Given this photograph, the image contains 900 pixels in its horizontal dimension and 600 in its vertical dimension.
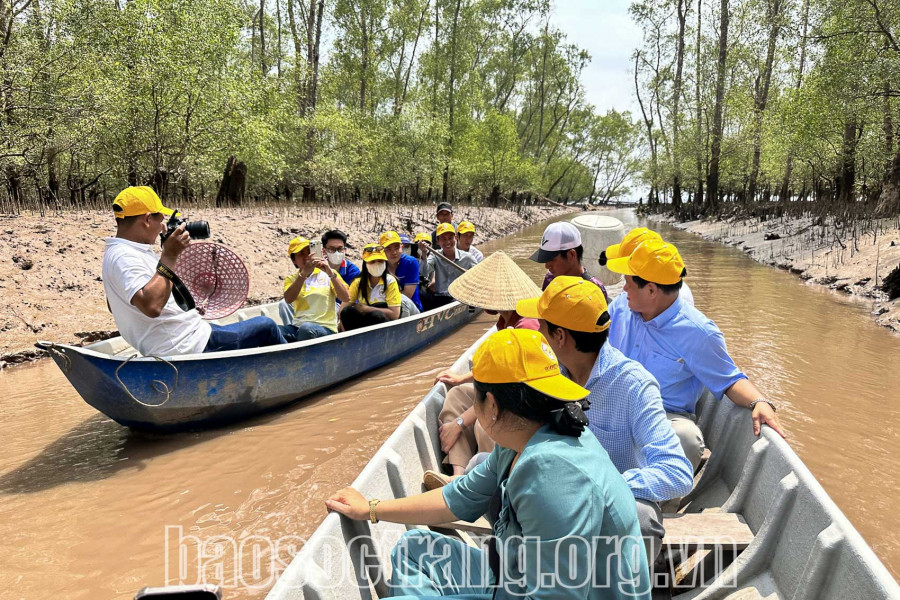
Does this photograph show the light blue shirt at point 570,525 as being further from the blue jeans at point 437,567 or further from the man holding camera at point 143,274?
the man holding camera at point 143,274

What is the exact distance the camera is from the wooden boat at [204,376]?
13.5 feet

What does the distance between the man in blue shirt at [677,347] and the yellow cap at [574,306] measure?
2.91 feet

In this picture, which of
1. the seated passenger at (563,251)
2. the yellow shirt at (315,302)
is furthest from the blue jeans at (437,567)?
the yellow shirt at (315,302)

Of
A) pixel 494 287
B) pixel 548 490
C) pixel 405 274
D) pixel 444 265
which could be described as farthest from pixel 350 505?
pixel 444 265

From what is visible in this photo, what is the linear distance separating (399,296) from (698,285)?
9413 mm

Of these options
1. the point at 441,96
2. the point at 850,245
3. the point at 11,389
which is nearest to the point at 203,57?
the point at 11,389

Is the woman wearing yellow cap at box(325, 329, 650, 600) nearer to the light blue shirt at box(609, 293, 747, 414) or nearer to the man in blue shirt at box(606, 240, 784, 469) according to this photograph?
the man in blue shirt at box(606, 240, 784, 469)

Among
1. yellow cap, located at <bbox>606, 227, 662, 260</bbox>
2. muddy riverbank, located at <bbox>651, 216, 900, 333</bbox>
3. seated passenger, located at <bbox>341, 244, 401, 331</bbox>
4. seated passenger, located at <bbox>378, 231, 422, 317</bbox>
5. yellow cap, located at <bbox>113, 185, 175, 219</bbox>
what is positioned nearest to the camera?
yellow cap, located at <bbox>606, 227, 662, 260</bbox>

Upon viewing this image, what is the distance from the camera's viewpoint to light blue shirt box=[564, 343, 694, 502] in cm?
206

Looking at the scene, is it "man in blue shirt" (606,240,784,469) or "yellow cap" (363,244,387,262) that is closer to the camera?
"man in blue shirt" (606,240,784,469)

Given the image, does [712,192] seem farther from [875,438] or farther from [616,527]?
[616,527]

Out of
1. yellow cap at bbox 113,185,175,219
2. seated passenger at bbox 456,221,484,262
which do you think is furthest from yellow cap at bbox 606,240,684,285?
seated passenger at bbox 456,221,484,262

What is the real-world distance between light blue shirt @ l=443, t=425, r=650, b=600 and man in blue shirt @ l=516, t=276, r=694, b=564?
573 millimetres

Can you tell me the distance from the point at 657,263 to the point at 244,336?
3.84 meters
